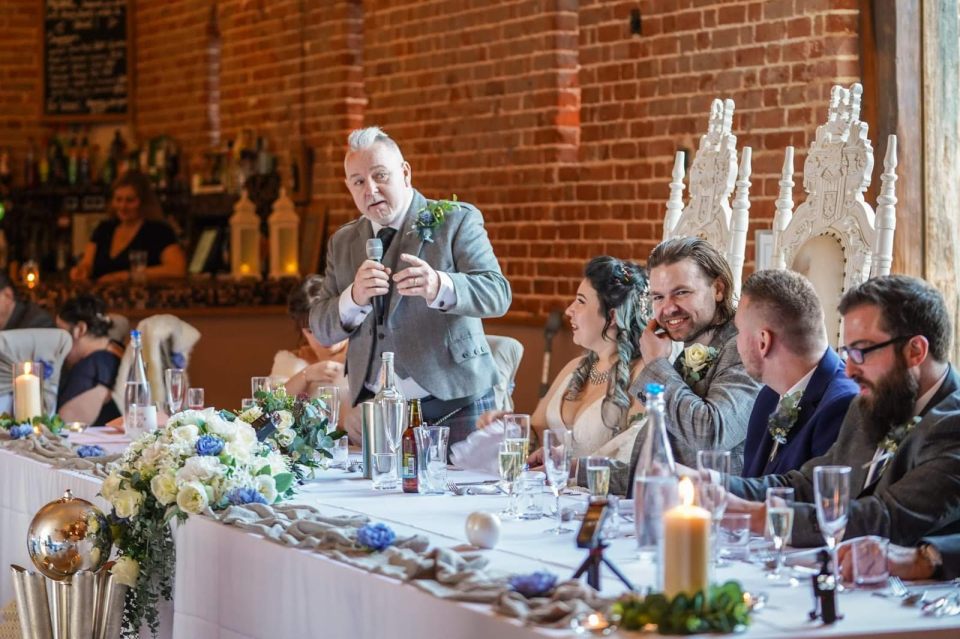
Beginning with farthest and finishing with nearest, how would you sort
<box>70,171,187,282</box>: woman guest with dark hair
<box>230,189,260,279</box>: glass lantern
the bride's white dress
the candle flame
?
<box>230,189,260,279</box>: glass lantern → <box>70,171,187,282</box>: woman guest with dark hair → the bride's white dress → the candle flame

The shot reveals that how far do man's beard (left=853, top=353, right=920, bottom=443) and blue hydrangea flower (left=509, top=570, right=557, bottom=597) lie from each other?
860 mm

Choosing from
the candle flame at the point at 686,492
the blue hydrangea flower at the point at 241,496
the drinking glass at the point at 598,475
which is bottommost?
the blue hydrangea flower at the point at 241,496

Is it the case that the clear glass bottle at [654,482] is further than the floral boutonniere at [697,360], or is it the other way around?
the floral boutonniere at [697,360]

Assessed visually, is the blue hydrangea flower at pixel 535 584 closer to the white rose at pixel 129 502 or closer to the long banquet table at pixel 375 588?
the long banquet table at pixel 375 588

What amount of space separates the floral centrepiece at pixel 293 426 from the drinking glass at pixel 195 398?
59 cm

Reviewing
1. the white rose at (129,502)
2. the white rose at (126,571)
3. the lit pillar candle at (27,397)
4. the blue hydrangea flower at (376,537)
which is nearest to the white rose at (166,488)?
the white rose at (129,502)

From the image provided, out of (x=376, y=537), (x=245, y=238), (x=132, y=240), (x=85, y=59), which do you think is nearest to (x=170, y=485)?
(x=376, y=537)

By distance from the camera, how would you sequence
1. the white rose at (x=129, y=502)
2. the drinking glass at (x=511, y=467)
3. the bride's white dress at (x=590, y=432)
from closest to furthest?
the drinking glass at (x=511, y=467)
the white rose at (x=129, y=502)
the bride's white dress at (x=590, y=432)

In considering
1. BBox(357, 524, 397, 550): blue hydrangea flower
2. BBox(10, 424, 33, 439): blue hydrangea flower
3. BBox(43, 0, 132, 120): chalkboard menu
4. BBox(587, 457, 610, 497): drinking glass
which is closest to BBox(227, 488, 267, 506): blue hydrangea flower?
BBox(357, 524, 397, 550): blue hydrangea flower

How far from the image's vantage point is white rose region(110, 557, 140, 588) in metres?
3.56

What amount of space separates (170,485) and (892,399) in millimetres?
1528

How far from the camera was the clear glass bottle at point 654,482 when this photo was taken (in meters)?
2.52

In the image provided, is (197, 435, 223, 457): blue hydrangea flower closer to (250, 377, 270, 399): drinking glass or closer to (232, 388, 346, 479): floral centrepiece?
Result: (232, 388, 346, 479): floral centrepiece

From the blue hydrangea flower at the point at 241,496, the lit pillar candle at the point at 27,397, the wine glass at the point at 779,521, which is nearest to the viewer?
the wine glass at the point at 779,521
